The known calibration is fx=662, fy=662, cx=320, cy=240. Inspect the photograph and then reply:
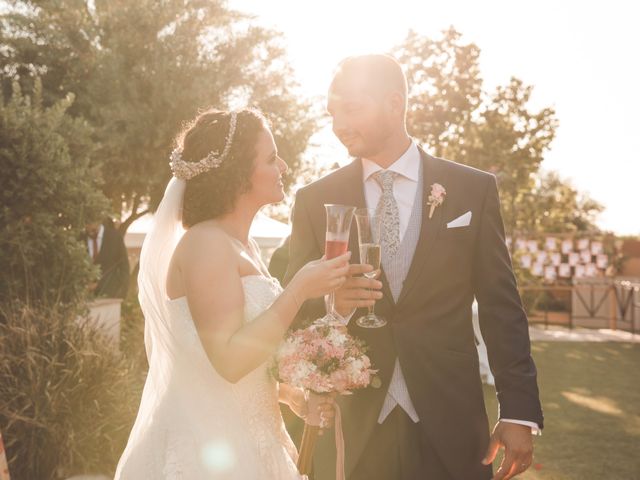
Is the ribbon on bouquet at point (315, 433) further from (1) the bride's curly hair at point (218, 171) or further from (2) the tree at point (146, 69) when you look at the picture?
(2) the tree at point (146, 69)

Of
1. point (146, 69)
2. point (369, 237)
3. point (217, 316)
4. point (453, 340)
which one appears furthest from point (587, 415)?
point (146, 69)

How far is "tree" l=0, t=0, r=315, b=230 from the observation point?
1464 centimetres

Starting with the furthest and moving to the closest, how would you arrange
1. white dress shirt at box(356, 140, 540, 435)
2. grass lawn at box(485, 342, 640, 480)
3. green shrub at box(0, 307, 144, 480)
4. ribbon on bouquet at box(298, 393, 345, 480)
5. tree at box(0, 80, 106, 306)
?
tree at box(0, 80, 106, 306) < grass lawn at box(485, 342, 640, 480) < green shrub at box(0, 307, 144, 480) < white dress shirt at box(356, 140, 540, 435) < ribbon on bouquet at box(298, 393, 345, 480)

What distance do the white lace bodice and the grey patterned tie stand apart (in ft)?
1.82

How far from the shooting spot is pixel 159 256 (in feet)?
10.6

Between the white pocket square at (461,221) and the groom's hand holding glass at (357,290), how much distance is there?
1.68ft

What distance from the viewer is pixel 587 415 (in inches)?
345

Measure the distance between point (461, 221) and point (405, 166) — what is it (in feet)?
1.41

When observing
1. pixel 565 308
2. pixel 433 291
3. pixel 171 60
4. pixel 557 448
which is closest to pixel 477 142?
pixel 565 308

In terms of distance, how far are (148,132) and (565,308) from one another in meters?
18.2

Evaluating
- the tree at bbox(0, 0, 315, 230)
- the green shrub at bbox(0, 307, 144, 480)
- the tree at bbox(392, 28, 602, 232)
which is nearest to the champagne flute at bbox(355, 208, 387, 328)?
the green shrub at bbox(0, 307, 144, 480)

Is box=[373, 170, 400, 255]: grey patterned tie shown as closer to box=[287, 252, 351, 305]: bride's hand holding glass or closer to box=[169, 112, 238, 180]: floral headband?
box=[287, 252, 351, 305]: bride's hand holding glass

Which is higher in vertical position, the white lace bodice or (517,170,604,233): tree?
(517,170,604,233): tree

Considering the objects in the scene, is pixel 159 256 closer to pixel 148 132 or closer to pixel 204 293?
pixel 204 293
